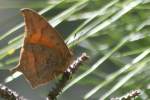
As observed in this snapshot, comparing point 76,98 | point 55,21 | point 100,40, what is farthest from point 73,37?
point 76,98

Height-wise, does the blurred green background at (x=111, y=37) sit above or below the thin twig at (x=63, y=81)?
below

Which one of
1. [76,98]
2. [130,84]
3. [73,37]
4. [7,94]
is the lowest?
[76,98]

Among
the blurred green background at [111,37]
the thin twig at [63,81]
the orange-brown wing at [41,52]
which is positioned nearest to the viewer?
the thin twig at [63,81]

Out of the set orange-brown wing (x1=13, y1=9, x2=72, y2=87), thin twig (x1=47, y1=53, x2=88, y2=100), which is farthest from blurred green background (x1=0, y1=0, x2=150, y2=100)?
thin twig (x1=47, y1=53, x2=88, y2=100)

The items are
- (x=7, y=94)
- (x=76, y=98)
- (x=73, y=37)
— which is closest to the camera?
(x=7, y=94)

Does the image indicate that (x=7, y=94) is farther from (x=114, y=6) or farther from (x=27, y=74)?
(x=114, y=6)

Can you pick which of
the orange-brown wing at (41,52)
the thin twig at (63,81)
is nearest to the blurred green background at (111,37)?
the orange-brown wing at (41,52)

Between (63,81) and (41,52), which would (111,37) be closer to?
(41,52)

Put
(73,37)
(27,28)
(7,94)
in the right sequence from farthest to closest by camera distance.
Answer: (73,37) < (27,28) < (7,94)

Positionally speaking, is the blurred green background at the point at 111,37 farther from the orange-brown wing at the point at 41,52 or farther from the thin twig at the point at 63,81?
the thin twig at the point at 63,81
